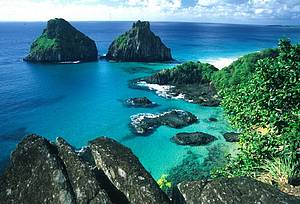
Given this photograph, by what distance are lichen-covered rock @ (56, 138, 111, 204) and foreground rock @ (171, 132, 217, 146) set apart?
45.4 m

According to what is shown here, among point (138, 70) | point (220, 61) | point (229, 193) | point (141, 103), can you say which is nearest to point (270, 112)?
point (229, 193)

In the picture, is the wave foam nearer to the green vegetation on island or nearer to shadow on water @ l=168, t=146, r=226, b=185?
shadow on water @ l=168, t=146, r=226, b=185

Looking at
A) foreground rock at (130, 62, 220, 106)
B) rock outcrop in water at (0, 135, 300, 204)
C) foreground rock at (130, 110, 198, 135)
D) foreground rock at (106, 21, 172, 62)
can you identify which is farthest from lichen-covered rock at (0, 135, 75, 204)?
foreground rock at (106, 21, 172, 62)

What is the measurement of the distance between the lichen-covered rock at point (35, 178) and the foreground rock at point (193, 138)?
45.6 metres

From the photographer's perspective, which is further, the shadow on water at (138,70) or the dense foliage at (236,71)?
the shadow on water at (138,70)

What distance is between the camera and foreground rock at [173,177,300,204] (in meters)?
9.90

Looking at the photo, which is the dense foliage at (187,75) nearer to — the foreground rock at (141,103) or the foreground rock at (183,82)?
the foreground rock at (183,82)

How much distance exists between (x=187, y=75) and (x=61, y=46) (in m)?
70.8

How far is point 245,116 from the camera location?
1911 centimetres

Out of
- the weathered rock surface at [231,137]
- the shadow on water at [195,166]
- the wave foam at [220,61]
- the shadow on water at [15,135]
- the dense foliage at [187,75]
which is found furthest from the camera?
the wave foam at [220,61]

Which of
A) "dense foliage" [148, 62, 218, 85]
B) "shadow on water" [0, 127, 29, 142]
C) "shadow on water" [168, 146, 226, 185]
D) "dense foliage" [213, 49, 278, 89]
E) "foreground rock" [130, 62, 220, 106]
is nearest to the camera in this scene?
"shadow on water" [168, 146, 226, 185]

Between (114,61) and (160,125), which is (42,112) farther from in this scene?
(114,61)

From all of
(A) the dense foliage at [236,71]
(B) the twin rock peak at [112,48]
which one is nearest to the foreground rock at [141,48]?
(B) the twin rock peak at [112,48]

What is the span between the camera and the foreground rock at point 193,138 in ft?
178
